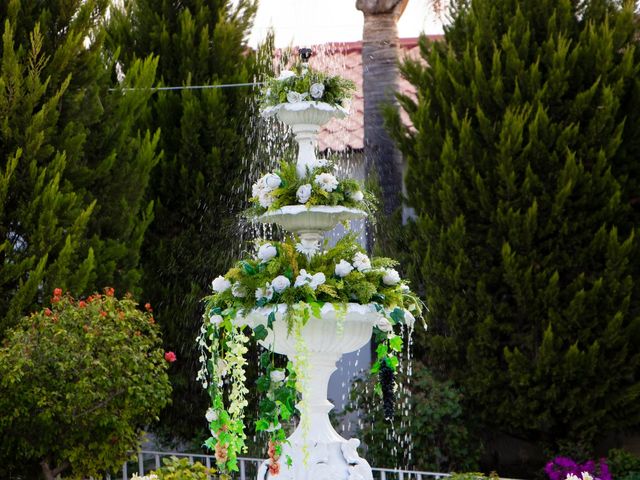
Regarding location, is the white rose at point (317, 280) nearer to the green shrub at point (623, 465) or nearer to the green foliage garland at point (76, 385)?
the green foliage garland at point (76, 385)

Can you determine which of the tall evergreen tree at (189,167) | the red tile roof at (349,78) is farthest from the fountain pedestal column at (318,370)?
the red tile roof at (349,78)

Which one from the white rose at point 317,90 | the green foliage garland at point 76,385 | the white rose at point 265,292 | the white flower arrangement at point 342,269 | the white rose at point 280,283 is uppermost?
the white rose at point 317,90

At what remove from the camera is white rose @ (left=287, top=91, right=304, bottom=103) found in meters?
7.20

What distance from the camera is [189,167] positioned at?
11875 mm

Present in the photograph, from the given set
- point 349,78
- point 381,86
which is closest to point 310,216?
point 381,86

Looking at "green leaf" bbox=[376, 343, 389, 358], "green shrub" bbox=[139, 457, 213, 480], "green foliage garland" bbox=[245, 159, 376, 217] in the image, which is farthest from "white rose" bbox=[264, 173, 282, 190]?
"green shrub" bbox=[139, 457, 213, 480]

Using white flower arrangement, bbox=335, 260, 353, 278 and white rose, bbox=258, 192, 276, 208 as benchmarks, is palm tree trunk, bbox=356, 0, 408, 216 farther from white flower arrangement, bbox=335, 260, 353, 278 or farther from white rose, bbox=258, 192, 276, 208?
white flower arrangement, bbox=335, 260, 353, 278

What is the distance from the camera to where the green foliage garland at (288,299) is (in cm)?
653

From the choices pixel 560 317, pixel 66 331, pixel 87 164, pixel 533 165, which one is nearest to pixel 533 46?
pixel 533 165

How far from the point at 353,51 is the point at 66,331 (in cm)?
749

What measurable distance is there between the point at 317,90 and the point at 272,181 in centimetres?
71

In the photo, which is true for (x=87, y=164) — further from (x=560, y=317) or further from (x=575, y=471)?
(x=575, y=471)

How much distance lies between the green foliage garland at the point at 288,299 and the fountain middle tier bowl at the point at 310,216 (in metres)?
0.15

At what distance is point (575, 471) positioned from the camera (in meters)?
9.66
